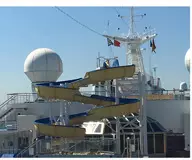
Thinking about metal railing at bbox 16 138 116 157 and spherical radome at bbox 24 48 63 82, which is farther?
spherical radome at bbox 24 48 63 82

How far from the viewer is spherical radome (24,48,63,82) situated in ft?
102

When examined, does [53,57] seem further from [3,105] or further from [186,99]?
[186,99]

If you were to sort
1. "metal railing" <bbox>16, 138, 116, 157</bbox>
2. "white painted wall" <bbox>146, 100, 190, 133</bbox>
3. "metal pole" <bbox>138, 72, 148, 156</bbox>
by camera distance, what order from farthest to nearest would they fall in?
"white painted wall" <bbox>146, 100, 190, 133</bbox>
"metal pole" <bbox>138, 72, 148, 156</bbox>
"metal railing" <bbox>16, 138, 116, 157</bbox>

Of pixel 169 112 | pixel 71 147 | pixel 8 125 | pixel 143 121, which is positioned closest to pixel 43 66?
pixel 8 125

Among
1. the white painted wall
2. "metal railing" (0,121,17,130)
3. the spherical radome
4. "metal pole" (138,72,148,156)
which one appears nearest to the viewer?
"metal pole" (138,72,148,156)

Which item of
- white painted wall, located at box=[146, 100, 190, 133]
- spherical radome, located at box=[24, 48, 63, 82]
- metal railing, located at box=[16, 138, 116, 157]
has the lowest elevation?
metal railing, located at box=[16, 138, 116, 157]

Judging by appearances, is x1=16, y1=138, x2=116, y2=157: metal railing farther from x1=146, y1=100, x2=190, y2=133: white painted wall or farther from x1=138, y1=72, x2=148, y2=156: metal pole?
x1=146, y1=100, x2=190, y2=133: white painted wall

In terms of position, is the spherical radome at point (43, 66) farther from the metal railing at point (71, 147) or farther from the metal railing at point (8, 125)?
the metal railing at point (71, 147)

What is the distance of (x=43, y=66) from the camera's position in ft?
102

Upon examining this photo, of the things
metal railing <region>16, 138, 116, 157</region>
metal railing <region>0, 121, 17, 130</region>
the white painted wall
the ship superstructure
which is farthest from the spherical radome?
metal railing <region>16, 138, 116, 157</region>

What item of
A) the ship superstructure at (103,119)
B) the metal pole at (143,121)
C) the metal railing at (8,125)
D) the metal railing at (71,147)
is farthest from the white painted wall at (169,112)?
the metal railing at (8,125)

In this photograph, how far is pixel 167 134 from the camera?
87.9 feet

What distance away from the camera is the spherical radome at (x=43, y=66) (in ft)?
102

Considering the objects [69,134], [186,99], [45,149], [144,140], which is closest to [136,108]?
[144,140]
